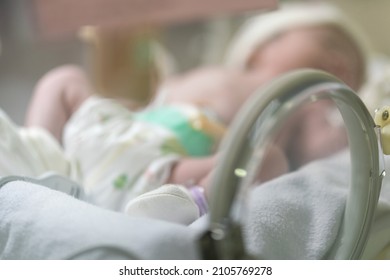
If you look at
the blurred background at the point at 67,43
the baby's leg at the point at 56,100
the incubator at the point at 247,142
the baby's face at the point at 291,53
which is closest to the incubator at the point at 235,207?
the incubator at the point at 247,142

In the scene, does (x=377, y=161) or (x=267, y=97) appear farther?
(x=377, y=161)

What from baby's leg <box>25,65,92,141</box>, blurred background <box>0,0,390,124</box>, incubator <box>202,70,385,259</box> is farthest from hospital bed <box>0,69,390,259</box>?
blurred background <box>0,0,390,124</box>

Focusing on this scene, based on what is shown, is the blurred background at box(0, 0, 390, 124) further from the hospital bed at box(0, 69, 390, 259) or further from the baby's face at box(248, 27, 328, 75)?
the hospital bed at box(0, 69, 390, 259)

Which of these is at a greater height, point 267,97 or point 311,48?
point 267,97

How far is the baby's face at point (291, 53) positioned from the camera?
112 cm

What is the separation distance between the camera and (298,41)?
4.01ft

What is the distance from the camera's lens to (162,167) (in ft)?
2.23

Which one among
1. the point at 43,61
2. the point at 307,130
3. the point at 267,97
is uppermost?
the point at 267,97

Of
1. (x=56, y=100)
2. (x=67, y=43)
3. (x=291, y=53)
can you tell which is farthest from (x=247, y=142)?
(x=291, y=53)

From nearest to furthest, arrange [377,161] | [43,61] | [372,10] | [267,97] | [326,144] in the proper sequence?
[267,97], [377,161], [326,144], [43,61], [372,10]

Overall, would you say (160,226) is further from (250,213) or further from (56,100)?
(56,100)
